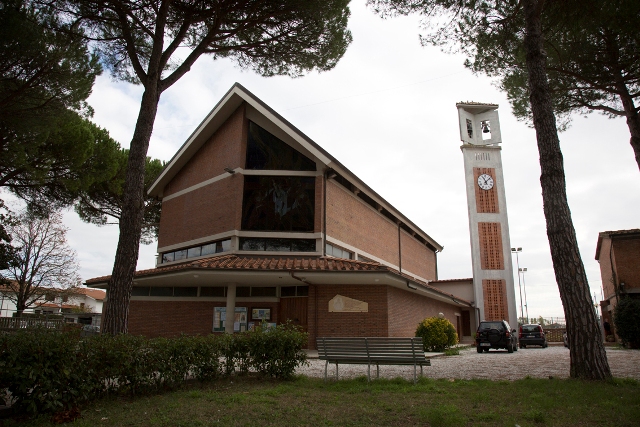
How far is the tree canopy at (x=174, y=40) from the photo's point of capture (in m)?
8.52

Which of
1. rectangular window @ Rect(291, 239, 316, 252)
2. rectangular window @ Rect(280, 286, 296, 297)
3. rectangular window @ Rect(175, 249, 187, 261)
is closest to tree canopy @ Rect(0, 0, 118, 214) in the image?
rectangular window @ Rect(175, 249, 187, 261)

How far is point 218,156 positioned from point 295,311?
7.36m

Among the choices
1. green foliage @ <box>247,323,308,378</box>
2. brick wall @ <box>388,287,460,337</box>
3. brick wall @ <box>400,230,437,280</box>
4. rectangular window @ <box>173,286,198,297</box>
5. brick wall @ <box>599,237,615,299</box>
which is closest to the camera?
green foliage @ <box>247,323,308,378</box>

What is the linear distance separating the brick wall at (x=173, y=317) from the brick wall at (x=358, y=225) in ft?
13.8

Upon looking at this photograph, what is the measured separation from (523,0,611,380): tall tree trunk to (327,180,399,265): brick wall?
944cm

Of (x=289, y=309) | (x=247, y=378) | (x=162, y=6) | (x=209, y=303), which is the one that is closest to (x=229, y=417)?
(x=247, y=378)

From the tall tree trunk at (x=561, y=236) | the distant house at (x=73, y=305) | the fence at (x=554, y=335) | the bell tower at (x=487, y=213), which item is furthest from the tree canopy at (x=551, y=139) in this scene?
the distant house at (x=73, y=305)

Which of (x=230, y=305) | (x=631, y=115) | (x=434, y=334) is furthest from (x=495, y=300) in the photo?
(x=230, y=305)

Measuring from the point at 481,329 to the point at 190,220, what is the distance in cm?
1317

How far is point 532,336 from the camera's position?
80.8 ft

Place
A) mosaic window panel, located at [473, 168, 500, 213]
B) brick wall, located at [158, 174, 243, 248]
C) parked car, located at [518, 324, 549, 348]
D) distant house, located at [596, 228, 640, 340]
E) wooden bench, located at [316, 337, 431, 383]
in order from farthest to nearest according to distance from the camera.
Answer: mosaic window panel, located at [473, 168, 500, 213] → parked car, located at [518, 324, 549, 348] → distant house, located at [596, 228, 640, 340] → brick wall, located at [158, 174, 243, 248] → wooden bench, located at [316, 337, 431, 383]

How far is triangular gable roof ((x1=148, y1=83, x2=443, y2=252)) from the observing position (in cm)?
1675

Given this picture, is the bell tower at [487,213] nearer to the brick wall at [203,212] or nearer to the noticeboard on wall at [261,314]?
the noticeboard on wall at [261,314]

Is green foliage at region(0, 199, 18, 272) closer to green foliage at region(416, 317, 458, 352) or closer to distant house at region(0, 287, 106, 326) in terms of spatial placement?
distant house at region(0, 287, 106, 326)
